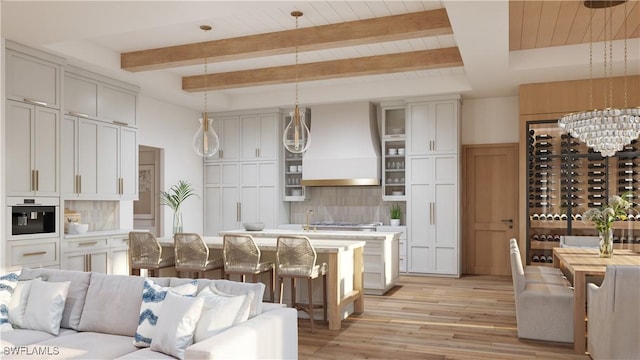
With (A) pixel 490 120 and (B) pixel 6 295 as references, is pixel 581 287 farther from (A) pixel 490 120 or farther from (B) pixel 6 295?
(A) pixel 490 120

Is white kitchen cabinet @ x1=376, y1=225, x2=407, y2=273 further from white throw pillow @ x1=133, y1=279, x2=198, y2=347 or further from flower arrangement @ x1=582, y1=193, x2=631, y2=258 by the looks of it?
white throw pillow @ x1=133, y1=279, x2=198, y2=347

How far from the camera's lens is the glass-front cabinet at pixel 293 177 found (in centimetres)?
901

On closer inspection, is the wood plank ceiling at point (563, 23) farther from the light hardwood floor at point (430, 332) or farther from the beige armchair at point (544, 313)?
the light hardwood floor at point (430, 332)

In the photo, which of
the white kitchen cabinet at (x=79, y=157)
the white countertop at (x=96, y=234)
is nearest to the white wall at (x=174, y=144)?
the white countertop at (x=96, y=234)

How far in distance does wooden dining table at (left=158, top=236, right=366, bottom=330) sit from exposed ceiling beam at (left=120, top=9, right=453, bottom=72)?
7.06 ft

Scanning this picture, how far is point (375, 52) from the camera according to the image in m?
6.61

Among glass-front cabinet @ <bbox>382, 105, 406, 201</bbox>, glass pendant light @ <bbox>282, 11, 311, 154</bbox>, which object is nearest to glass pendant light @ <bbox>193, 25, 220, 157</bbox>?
glass pendant light @ <bbox>282, 11, 311, 154</bbox>

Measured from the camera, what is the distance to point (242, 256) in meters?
5.06

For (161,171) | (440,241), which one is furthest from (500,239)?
(161,171)

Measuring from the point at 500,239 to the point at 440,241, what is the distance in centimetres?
104

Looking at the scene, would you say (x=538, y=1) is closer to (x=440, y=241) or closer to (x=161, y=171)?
(x=440, y=241)

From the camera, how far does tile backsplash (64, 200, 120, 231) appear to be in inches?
261

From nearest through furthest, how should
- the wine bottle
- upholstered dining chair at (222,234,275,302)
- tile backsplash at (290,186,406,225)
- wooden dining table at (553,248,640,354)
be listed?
1. wooden dining table at (553,248,640,354)
2. upholstered dining chair at (222,234,275,302)
3. the wine bottle
4. tile backsplash at (290,186,406,225)

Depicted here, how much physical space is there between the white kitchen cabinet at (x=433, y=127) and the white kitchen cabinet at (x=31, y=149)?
16.7 ft
